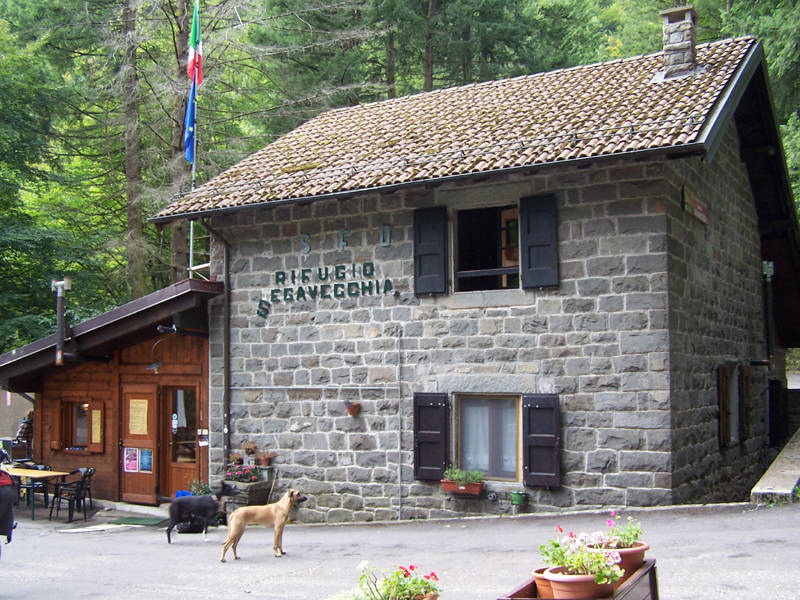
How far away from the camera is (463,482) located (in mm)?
10961

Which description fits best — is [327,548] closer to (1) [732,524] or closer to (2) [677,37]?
(1) [732,524]

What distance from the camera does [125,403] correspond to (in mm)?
14609

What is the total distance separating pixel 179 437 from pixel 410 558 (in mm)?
6661

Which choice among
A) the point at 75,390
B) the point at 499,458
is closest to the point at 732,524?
the point at 499,458

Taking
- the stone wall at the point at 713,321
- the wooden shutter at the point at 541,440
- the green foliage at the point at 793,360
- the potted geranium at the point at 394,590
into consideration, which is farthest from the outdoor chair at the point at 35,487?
the green foliage at the point at 793,360

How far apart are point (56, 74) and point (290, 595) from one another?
17.8 metres

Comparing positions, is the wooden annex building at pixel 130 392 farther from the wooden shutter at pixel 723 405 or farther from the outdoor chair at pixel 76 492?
the wooden shutter at pixel 723 405

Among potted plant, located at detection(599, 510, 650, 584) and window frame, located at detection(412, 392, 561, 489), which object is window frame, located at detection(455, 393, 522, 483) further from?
potted plant, located at detection(599, 510, 650, 584)

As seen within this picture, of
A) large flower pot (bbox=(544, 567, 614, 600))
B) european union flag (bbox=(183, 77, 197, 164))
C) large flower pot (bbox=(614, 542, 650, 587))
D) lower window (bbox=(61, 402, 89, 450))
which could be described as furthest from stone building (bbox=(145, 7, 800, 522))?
large flower pot (bbox=(544, 567, 614, 600))

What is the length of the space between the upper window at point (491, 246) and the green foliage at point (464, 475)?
2.43m

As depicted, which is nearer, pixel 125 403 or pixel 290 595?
pixel 290 595

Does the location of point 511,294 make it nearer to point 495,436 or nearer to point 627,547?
point 495,436

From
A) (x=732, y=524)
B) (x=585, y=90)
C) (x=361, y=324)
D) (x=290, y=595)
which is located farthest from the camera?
(x=585, y=90)

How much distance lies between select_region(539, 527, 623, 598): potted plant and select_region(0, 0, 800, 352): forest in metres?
14.7
